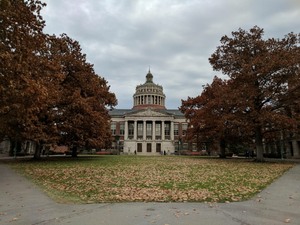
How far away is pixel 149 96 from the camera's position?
107438 millimetres

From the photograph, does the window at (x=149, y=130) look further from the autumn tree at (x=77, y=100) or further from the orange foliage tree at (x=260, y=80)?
A: the orange foliage tree at (x=260, y=80)

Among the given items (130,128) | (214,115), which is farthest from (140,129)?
(214,115)

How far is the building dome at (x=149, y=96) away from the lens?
351 ft

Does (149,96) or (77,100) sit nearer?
(77,100)

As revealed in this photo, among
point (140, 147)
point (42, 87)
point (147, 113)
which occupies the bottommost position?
point (42, 87)

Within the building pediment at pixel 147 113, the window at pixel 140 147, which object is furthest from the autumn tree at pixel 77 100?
the building pediment at pixel 147 113

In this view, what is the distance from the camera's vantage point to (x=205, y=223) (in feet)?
19.1

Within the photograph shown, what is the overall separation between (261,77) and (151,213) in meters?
24.4

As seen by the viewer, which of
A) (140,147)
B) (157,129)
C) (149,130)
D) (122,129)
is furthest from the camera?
(122,129)

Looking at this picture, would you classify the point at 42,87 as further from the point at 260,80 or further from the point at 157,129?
the point at 157,129

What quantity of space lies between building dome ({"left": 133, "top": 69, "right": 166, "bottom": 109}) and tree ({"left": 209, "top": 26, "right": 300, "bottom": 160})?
75802 mm

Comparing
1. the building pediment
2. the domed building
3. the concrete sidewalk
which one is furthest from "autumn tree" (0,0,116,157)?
the building pediment

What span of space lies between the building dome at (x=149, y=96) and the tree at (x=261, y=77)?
7580 cm

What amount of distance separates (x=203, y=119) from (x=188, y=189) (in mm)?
30331
